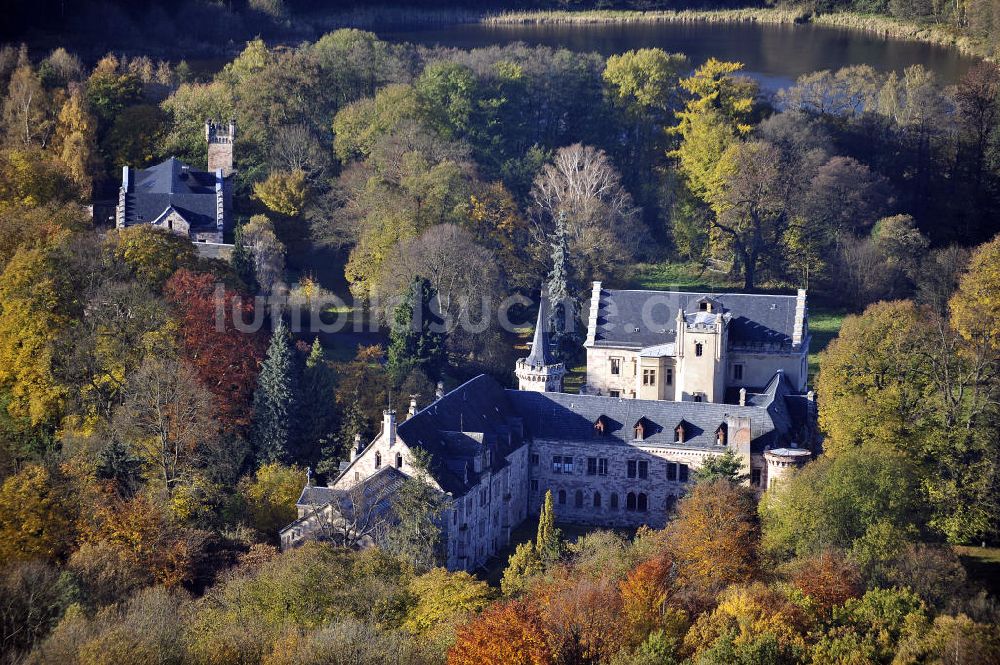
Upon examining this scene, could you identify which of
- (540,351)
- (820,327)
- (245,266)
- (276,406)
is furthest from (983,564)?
(245,266)

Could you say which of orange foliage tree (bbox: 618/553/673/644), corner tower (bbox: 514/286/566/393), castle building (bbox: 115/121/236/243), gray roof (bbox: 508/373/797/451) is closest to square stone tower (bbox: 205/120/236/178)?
castle building (bbox: 115/121/236/243)

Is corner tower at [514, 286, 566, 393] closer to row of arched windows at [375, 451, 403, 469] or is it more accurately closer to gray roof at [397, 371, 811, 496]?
gray roof at [397, 371, 811, 496]

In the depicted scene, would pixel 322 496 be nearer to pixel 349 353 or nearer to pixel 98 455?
pixel 98 455

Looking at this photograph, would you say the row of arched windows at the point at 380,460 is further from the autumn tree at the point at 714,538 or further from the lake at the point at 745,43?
the lake at the point at 745,43

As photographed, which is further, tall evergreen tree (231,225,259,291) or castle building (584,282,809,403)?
tall evergreen tree (231,225,259,291)

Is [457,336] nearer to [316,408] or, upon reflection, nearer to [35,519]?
[316,408]

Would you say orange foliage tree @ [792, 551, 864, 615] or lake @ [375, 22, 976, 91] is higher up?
lake @ [375, 22, 976, 91]
